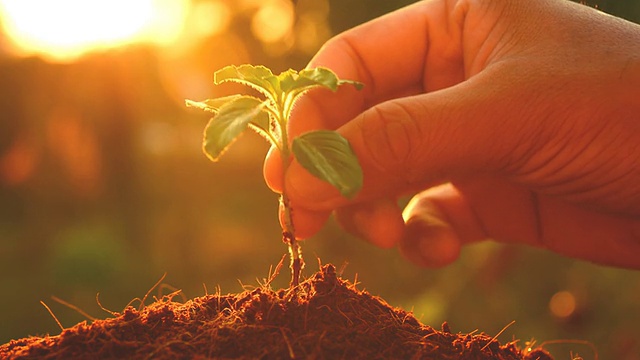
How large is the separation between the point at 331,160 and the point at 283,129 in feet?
0.58

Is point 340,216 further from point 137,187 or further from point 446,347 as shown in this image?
point 137,187

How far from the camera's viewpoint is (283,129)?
1315 millimetres

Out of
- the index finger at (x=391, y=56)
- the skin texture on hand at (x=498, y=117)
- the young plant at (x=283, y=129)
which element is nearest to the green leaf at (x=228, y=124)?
the young plant at (x=283, y=129)

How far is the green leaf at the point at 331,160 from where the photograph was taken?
3.76ft

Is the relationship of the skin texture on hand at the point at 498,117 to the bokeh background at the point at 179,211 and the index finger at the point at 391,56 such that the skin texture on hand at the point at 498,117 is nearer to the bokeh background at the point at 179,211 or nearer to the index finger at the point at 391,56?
the index finger at the point at 391,56

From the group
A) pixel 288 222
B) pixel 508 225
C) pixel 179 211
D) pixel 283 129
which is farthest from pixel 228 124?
pixel 179 211

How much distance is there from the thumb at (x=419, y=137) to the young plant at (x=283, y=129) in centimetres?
13

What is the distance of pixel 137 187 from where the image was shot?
5281mm

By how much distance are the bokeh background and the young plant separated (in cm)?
202

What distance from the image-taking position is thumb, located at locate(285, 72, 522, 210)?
140 centimetres

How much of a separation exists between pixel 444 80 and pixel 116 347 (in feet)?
4.63

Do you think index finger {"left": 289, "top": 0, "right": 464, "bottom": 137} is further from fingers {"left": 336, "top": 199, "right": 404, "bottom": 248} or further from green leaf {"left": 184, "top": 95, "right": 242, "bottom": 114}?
green leaf {"left": 184, "top": 95, "right": 242, "bottom": 114}

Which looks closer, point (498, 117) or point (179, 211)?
point (498, 117)

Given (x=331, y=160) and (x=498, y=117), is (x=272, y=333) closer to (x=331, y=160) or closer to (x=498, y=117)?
(x=331, y=160)
